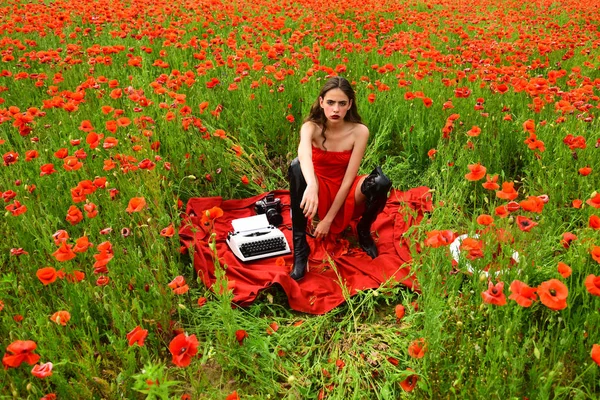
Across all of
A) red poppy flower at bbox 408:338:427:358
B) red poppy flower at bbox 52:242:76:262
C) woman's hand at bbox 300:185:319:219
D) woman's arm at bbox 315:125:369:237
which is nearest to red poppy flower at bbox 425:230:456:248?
red poppy flower at bbox 408:338:427:358

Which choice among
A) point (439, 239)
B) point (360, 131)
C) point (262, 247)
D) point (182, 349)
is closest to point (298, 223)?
point (262, 247)

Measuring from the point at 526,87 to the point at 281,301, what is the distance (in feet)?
8.31

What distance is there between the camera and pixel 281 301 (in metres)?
2.91

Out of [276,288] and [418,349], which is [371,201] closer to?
[276,288]

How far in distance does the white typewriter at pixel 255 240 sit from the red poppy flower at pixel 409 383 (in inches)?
60.2

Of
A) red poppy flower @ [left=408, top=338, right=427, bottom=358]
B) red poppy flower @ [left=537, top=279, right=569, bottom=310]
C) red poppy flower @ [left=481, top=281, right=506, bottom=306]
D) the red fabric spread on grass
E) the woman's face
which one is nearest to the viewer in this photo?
red poppy flower @ [left=537, top=279, right=569, bottom=310]

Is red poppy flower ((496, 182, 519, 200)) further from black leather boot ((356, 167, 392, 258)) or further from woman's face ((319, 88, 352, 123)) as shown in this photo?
woman's face ((319, 88, 352, 123))

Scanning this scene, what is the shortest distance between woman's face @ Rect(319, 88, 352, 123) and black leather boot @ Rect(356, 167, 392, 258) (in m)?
0.45

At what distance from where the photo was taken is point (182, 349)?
1556 mm

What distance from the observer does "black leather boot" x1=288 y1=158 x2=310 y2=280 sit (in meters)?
A: 3.06

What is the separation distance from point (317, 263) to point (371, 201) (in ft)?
1.94

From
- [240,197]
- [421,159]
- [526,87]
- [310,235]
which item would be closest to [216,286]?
[310,235]

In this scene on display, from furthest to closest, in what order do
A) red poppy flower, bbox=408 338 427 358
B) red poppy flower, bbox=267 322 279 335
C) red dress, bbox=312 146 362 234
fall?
red dress, bbox=312 146 362 234 < red poppy flower, bbox=267 322 279 335 < red poppy flower, bbox=408 338 427 358

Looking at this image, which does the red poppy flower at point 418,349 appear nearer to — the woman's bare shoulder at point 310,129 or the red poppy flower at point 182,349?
the red poppy flower at point 182,349
